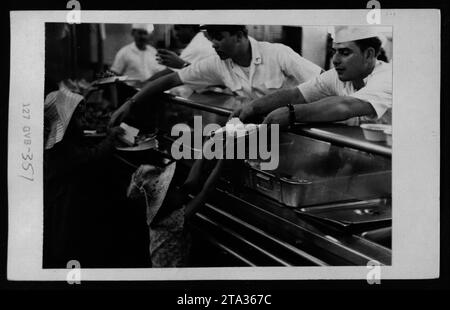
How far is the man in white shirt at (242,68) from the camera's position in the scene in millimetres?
1617

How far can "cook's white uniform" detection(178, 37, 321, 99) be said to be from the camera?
1612 millimetres

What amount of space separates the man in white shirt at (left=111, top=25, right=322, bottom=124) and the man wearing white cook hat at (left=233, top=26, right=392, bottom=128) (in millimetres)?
41

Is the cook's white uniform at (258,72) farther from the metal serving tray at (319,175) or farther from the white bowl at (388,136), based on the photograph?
the white bowl at (388,136)

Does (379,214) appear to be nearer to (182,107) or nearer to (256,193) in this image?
(256,193)

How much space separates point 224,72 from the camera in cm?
166

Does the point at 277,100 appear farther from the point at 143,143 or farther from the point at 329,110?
the point at 143,143

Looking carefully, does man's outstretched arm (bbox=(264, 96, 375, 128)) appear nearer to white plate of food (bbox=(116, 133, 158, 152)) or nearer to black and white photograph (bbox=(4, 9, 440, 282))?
black and white photograph (bbox=(4, 9, 440, 282))

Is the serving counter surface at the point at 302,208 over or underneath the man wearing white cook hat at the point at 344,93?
underneath

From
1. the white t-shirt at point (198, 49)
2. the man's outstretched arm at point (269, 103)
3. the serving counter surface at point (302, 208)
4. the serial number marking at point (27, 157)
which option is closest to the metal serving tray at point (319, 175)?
the serving counter surface at point (302, 208)

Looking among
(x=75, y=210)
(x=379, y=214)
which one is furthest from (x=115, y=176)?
(x=379, y=214)
